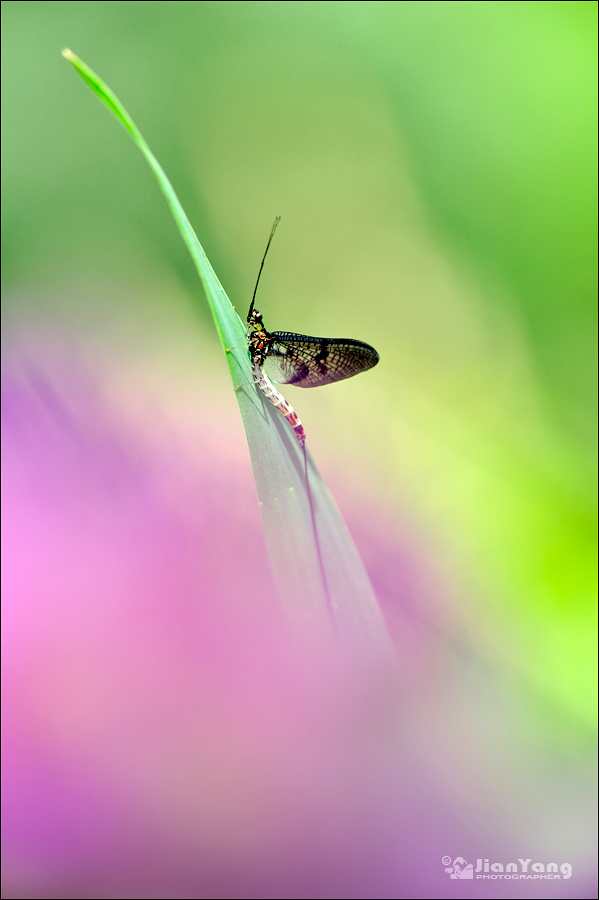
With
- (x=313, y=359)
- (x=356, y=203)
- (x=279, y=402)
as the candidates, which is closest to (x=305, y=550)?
(x=279, y=402)

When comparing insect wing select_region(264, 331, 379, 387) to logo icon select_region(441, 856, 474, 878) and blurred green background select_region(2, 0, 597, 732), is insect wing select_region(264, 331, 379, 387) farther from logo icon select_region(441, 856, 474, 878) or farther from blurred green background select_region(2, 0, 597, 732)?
logo icon select_region(441, 856, 474, 878)

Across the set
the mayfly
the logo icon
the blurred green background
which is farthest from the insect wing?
the logo icon

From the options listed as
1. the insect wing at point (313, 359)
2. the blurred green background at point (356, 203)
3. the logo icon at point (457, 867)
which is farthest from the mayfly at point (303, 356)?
the logo icon at point (457, 867)

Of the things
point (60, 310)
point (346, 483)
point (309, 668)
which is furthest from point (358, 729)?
point (60, 310)

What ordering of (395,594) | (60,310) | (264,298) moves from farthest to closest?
(264,298), (60,310), (395,594)

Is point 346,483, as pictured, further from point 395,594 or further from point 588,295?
point 588,295

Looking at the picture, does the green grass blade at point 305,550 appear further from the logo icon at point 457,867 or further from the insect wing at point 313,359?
the insect wing at point 313,359
